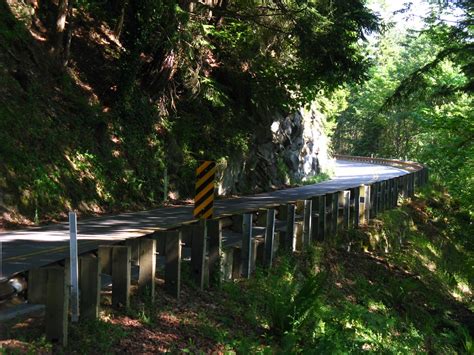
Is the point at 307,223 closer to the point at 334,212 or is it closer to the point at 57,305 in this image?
the point at 334,212

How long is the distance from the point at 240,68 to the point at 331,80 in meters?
4.36

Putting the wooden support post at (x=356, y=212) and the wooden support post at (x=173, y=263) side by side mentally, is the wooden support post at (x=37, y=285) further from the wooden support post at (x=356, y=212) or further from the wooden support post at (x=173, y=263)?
the wooden support post at (x=356, y=212)

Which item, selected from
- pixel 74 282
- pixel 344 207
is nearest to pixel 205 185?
pixel 344 207

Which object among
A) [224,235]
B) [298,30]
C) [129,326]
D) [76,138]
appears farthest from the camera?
[298,30]

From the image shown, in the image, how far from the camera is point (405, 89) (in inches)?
618

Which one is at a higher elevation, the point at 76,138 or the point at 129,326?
the point at 76,138

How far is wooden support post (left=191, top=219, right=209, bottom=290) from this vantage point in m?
6.58

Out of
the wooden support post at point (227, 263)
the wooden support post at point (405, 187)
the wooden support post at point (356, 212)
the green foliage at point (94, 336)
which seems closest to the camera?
the green foliage at point (94, 336)

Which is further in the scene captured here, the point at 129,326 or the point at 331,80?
the point at 331,80

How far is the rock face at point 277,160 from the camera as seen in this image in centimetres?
2030

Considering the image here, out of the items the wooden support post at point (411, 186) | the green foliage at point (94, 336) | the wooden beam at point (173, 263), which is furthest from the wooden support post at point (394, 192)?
the green foliage at point (94, 336)

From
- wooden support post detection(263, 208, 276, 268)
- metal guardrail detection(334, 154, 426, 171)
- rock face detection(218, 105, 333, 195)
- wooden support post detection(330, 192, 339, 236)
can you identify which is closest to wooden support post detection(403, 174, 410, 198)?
rock face detection(218, 105, 333, 195)

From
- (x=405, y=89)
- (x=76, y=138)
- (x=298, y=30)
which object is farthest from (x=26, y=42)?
(x=405, y=89)

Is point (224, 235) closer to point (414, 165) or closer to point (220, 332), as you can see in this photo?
point (220, 332)
